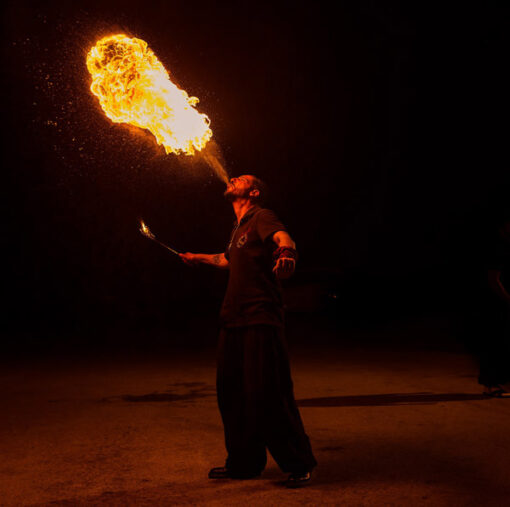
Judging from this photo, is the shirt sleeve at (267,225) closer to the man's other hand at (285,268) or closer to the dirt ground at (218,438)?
the man's other hand at (285,268)

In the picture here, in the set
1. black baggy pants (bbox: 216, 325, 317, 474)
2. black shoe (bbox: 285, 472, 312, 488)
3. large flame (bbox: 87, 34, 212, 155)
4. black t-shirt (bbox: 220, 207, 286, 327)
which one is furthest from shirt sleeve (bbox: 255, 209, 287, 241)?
large flame (bbox: 87, 34, 212, 155)

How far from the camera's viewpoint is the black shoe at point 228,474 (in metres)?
4.61

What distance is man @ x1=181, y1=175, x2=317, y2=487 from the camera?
14.4 feet

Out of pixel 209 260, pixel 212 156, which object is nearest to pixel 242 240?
pixel 209 260

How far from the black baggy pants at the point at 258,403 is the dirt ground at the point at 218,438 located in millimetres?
197

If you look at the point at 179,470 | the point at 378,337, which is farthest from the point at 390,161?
the point at 179,470

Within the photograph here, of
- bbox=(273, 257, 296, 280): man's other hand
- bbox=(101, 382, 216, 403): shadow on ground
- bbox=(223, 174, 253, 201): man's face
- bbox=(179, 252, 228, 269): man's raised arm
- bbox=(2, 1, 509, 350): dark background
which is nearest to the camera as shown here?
bbox=(273, 257, 296, 280): man's other hand

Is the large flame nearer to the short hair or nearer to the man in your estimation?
the short hair

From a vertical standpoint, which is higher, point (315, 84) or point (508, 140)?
point (315, 84)

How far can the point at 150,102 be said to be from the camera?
6277 millimetres

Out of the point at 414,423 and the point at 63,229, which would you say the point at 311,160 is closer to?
the point at 63,229

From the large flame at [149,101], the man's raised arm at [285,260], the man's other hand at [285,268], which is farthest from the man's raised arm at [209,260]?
the large flame at [149,101]

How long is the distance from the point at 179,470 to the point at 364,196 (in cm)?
2081

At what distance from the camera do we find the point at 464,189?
75.6 feet
